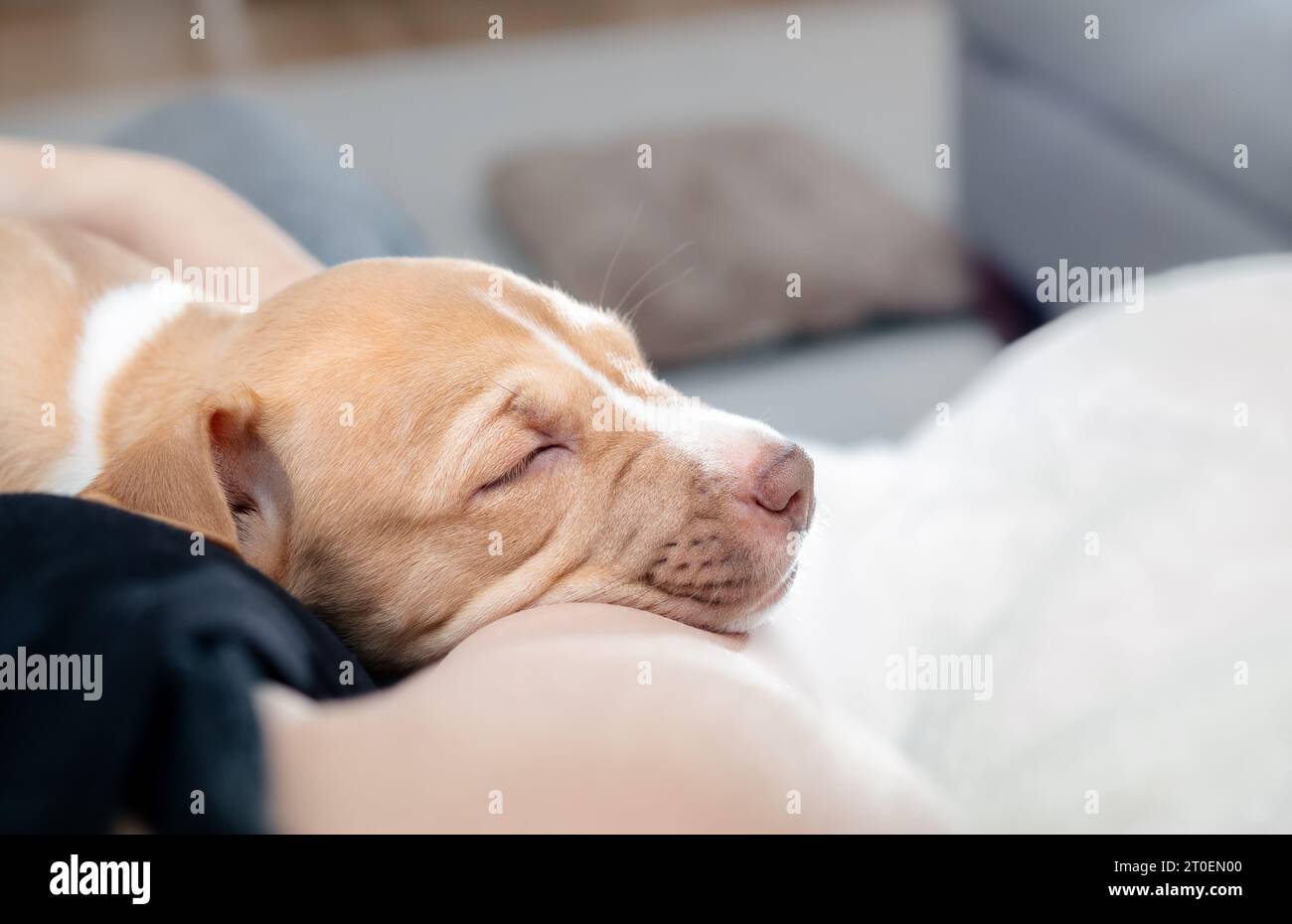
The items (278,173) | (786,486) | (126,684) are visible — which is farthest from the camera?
(278,173)

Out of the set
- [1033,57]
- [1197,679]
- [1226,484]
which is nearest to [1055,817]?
[1197,679]

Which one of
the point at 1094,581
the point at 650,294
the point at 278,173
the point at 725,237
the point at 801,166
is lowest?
the point at 1094,581

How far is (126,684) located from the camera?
2.08 ft

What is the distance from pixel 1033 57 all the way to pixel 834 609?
2264 millimetres

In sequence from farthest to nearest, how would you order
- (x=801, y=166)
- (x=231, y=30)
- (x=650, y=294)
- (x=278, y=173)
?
(x=231, y=30) → (x=801, y=166) → (x=278, y=173) → (x=650, y=294)

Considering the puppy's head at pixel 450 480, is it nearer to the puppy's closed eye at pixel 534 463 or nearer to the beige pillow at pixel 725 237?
the puppy's closed eye at pixel 534 463

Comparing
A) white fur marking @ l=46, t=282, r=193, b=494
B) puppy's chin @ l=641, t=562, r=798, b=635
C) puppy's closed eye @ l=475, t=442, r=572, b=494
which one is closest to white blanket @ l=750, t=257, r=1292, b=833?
puppy's chin @ l=641, t=562, r=798, b=635

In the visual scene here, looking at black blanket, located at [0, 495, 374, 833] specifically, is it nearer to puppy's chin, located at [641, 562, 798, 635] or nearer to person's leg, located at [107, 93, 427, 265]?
puppy's chin, located at [641, 562, 798, 635]

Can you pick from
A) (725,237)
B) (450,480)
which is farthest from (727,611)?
(725,237)

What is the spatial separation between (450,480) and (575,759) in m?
0.41

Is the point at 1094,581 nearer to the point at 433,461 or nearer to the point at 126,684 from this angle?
the point at 433,461

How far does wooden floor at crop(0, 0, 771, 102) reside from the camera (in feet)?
17.3

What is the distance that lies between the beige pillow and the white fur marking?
154 centimetres

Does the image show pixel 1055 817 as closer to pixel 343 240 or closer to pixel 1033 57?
pixel 343 240
